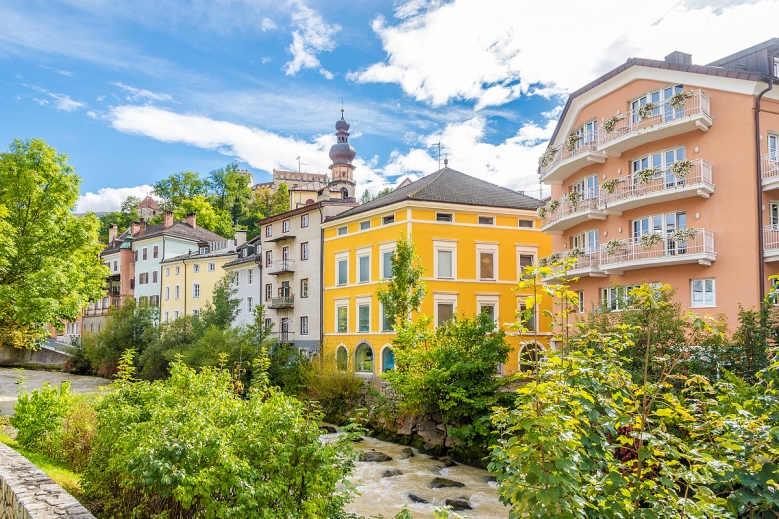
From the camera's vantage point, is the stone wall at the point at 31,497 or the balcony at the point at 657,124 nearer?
the stone wall at the point at 31,497

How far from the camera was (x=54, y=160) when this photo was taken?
22469mm

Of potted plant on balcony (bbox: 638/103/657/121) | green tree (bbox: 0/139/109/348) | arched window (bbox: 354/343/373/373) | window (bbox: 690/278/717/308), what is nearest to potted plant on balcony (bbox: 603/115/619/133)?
potted plant on balcony (bbox: 638/103/657/121)

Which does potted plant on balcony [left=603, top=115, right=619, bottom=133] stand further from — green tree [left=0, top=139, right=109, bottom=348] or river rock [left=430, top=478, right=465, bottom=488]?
green tree [left=0, top=139, right=109, bottom=348]

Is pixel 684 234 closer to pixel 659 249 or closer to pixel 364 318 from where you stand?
pixel 659 249

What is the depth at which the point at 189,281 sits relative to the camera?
55125 mm

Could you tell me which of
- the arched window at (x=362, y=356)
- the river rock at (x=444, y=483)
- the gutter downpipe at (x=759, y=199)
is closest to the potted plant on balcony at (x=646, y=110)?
the gutter downpipe at (x=759, y=199)

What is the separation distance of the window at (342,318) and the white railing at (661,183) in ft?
59.5

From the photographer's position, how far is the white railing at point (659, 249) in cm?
2019

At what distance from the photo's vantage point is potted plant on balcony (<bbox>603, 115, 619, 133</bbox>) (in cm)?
2347

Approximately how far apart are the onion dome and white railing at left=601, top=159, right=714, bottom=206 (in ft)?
244

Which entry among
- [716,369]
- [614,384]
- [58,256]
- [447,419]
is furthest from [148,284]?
[614,384]

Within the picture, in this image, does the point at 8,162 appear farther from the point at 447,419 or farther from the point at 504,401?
the point at 504,401

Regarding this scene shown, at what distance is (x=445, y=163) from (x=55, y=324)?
26.0m

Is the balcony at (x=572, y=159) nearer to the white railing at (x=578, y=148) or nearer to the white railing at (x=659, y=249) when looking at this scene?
the white railing at (x=578, y=148)
